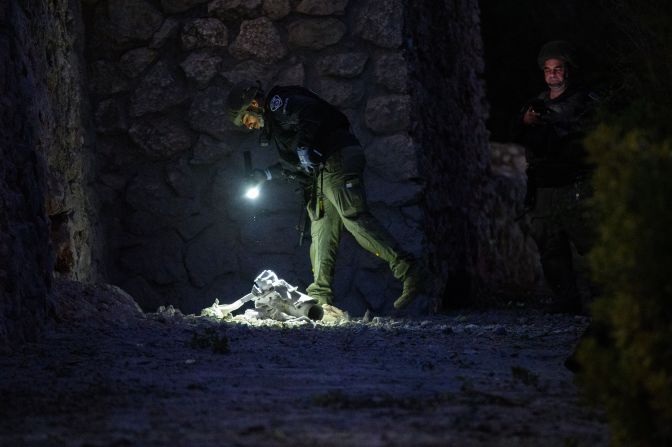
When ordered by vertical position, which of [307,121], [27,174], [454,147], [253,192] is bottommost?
[253,192]

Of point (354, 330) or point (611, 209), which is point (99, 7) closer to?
point (354, 330)

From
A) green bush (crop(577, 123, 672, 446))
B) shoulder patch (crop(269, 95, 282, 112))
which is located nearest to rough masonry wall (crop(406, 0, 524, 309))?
shoulder patch (crop(269, 95, 282, 112))

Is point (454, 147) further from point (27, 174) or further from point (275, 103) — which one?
point (27, 174)

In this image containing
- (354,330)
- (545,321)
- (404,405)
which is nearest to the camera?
(404,405)

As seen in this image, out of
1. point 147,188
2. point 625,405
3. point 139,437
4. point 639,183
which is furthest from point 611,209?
point 147,188

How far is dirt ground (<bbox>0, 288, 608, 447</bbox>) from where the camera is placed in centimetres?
262

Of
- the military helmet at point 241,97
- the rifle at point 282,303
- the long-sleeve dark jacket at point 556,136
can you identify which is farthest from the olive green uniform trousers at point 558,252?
the military helmet at point 241,97

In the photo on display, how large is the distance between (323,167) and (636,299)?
15.1 ft

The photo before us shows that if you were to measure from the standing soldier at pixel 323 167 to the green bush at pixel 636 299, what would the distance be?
407 centimetres

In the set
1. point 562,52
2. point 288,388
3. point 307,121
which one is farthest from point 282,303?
point 288,388

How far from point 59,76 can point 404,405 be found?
4.59m

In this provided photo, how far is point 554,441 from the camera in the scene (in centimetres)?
254

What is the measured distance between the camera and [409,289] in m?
6.58

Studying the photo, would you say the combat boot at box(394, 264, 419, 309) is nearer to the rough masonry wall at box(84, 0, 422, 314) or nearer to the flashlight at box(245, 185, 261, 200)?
the rough masonry wall at box(84, 0, 422, 314)
